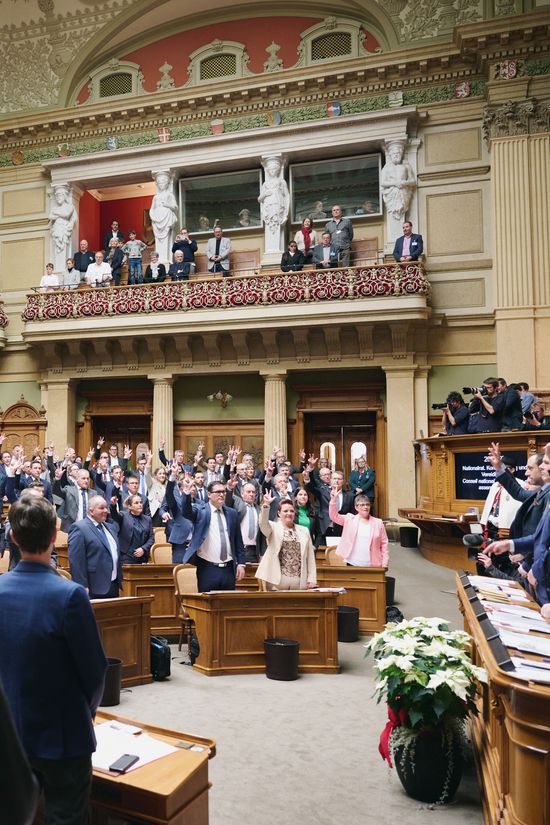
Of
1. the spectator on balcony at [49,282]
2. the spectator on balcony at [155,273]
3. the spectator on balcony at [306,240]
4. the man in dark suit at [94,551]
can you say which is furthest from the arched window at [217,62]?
the man in dark suit at [94,551]

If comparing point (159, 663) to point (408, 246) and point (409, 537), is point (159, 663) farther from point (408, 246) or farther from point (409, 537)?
point (408, 246)

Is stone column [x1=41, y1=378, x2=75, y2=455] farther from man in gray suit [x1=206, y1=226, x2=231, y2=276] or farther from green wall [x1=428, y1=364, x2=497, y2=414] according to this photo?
green wall [x1=428, y1=364, x2=497, y2=414]

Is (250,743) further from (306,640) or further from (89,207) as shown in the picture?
(89,207)

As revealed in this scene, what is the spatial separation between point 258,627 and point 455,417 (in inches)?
197

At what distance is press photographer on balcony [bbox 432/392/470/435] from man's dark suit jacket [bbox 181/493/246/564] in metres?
4.42

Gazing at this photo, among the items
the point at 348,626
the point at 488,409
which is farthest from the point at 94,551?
the point at 488,409

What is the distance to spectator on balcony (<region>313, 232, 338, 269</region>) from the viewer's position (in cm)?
1378

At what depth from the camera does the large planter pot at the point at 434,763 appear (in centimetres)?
322

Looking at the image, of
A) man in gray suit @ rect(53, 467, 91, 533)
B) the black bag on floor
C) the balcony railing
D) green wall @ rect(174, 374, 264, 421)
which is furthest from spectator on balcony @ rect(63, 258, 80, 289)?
the black bag on floor

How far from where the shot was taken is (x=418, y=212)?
14.3 m

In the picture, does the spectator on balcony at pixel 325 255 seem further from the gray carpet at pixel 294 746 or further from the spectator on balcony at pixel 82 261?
the gray carpet at pixel 294 746

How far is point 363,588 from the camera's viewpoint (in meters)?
7.06

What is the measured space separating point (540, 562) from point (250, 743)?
78.8 inches

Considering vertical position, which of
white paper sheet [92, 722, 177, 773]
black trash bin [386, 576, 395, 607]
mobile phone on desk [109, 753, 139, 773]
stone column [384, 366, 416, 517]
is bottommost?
black trash bin [386, 576, 395, 607]
